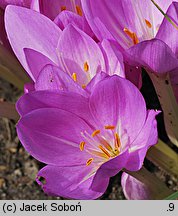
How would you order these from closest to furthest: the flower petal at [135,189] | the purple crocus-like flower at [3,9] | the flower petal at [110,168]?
the flower petal at [110,168], the purple crocus-like flower at [3,9], the flower petal at [135,189]

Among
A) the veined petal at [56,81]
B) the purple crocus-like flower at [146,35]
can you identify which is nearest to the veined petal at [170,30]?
the purple crocus-like flower at [146,35]

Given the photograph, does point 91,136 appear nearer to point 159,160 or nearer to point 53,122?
point 53,122

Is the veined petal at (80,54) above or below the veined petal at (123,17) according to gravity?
below

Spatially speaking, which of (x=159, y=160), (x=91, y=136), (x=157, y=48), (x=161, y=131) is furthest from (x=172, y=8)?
(x=161, y=131)

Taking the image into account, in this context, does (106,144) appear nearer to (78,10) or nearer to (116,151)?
(116,151)

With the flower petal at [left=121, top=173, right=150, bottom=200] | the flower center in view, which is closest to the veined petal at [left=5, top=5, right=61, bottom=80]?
the flower center

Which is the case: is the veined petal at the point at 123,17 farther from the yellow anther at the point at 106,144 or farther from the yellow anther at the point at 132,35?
the yellow anther at the point at 106,144
